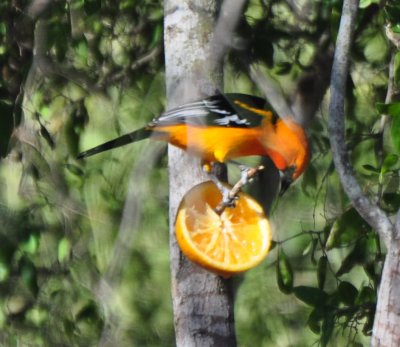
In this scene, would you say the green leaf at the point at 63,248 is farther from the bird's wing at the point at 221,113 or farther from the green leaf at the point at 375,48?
the green leaf at the point at 375,48

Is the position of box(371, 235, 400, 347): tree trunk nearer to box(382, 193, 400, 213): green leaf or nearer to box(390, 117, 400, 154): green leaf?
box(390, 117, 400, 154): green leaf

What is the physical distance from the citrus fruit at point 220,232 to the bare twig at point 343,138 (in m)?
0.33

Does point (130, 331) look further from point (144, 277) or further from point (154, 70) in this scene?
point (154, 70)

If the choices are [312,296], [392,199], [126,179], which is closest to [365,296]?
[312,296]

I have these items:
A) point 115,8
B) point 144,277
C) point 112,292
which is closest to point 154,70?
point 115,8

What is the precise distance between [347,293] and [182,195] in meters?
0.70

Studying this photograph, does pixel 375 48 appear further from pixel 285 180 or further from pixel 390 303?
pixel 390 303

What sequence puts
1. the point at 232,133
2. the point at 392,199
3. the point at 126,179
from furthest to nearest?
the point at 126,179 < the point at 392,199 < the point at 232,133

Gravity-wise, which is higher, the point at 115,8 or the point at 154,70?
the point at 115,8

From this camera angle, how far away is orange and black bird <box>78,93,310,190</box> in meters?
2.48

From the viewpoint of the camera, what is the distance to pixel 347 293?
2982 mm

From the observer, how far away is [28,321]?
380 centimetres

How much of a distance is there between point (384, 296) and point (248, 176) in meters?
0.42

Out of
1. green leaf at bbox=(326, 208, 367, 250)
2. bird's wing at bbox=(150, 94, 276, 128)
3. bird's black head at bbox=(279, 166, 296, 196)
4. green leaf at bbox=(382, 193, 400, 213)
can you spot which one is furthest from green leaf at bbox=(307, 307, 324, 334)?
bird's wing at bbox=(150, 94, 276, 128)
